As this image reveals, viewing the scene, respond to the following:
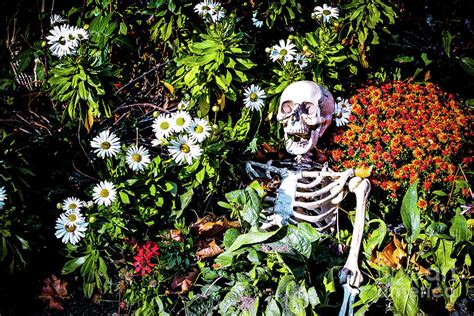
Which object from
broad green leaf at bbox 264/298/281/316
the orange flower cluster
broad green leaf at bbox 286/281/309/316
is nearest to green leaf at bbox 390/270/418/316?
broad green leaf at bbox 286/281/309/316

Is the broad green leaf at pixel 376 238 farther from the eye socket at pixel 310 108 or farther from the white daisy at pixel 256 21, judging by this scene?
the white daisy at pixel 256 21

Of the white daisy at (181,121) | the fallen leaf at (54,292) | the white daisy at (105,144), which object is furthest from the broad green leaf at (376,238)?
the fallen leaf at (54,292)

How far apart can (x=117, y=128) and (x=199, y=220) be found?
0.81 metres

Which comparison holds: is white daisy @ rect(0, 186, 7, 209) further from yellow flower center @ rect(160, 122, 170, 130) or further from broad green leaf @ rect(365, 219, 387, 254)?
broad green leaf @ rect(365, 219, 387, 254)

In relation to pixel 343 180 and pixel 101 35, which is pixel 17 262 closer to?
pixel 101 35

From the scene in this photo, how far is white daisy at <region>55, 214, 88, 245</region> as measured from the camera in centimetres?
255

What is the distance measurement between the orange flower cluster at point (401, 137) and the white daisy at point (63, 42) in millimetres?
1390

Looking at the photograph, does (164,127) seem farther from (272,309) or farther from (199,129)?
(272,309)

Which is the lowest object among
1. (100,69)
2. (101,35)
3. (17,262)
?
(17,262)

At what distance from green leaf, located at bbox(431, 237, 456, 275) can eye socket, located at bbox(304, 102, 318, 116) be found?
78cm

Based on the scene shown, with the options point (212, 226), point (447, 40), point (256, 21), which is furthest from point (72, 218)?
point (447, 40)

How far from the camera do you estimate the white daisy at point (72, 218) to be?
257 cm

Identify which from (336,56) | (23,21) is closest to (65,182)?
(23,21)

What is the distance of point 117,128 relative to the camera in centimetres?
317
